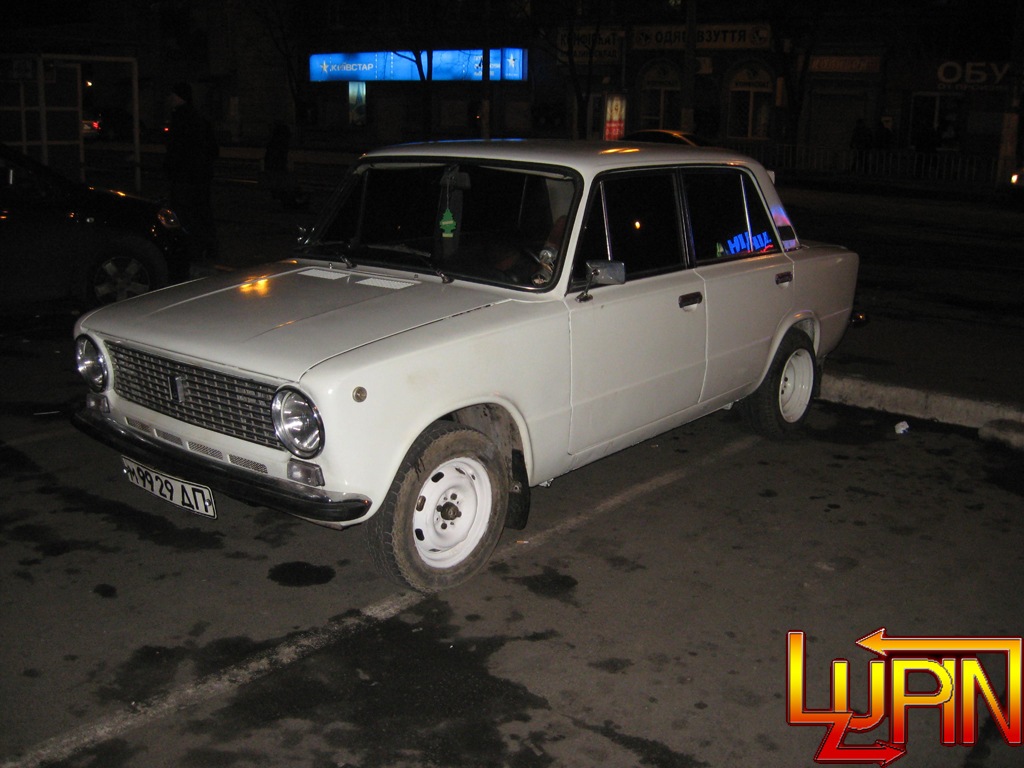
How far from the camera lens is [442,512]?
4566mm

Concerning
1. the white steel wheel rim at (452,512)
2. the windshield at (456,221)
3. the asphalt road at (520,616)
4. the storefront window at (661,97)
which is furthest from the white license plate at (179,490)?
the storefront window at (661,97)

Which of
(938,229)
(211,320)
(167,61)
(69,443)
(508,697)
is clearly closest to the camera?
(508,697)

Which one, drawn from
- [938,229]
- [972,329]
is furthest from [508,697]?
[938,229]

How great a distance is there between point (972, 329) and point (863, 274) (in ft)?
11.0

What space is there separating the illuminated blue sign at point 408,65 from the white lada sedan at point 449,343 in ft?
123

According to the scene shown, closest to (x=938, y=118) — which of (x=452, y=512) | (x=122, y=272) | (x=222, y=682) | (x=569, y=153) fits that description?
(x=122, y=272)

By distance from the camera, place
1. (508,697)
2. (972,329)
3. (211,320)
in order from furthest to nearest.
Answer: (972,329) → (211,320) → (508,697)

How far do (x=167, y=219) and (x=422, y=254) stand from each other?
17.5ft

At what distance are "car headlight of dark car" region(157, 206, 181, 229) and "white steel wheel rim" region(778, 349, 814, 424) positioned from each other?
5868mm

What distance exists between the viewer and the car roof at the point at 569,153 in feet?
17.1

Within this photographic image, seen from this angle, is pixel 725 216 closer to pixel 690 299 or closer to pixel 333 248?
pixel 690 299

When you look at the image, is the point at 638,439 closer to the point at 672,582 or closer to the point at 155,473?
the point at 672,582

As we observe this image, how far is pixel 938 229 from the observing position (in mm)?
18438

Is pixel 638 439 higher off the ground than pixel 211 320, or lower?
lower
